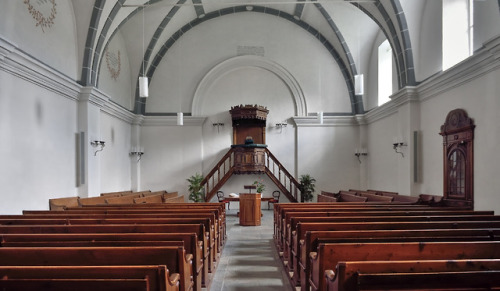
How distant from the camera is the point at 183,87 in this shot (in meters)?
15.2

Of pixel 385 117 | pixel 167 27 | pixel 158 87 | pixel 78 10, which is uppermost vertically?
pixel 167 27

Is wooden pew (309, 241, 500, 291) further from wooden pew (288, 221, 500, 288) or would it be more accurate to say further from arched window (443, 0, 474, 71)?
arched window (443, 0, 474, 71)

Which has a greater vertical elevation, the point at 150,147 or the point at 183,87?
the point at 183,87

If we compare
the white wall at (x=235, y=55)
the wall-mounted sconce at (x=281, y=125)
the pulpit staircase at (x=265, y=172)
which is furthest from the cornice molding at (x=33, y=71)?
the wall-mounted sconce at (x=281, y=125)

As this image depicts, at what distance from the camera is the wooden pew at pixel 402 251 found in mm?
3023

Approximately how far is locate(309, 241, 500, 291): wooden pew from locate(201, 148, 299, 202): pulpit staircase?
10587 millimetres

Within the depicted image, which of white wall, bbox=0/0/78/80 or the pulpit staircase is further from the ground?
white wall, bbox=0/0/78/80

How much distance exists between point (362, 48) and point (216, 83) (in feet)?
20.9

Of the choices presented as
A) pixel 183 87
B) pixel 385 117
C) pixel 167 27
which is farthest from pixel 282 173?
pixel 167 27

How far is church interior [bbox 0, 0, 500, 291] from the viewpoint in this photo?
7430 millimetres

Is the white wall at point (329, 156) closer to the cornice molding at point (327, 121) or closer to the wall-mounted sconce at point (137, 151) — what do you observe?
the cornice molding at point (327, 121)

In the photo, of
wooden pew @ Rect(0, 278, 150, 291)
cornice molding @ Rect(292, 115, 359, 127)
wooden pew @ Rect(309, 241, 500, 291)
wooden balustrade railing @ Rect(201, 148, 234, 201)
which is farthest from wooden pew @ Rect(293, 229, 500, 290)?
cornice molding @ Rect(292, 115, 359, 127)

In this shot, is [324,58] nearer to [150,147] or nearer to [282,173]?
[282,173]

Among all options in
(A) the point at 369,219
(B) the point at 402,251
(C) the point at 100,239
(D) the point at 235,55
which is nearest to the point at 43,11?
(C) the point at 100,239
